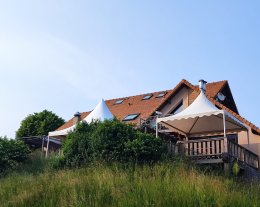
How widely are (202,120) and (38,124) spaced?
1661 centimetres

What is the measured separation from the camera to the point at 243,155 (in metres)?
17.2

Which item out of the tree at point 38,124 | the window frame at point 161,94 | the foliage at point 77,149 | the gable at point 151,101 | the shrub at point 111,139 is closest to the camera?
the shrub at point 111,139

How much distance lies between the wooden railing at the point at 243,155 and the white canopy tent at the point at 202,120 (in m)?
0.61

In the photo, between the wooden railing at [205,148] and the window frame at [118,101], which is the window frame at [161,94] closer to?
the window frame at [118,101]

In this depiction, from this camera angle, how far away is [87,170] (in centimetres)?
1369

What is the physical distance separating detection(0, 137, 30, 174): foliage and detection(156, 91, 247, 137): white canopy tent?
5.80m

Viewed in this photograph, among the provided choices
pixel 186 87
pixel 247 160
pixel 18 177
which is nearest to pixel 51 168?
pixel 18 177

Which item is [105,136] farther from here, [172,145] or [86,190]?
[86,190]

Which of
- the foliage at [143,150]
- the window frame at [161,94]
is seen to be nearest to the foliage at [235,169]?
the foliage at [143,150]

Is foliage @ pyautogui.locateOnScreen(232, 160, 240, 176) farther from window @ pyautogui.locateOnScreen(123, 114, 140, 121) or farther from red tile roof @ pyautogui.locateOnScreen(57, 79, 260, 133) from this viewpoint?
window @ pyautogui.locateOnScreen(123, 114, 140, 121)

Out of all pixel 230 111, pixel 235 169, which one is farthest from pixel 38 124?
pixel 235 169

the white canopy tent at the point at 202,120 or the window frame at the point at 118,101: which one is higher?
the window frame at the point at 118,101

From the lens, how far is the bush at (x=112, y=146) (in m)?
15.0

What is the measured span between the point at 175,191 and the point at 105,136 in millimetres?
5564
